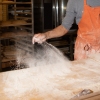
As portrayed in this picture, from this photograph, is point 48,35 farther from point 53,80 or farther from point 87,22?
point 53,80

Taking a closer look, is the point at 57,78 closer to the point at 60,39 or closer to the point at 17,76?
the point at 17,76

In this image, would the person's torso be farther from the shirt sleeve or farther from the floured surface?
the floured surface

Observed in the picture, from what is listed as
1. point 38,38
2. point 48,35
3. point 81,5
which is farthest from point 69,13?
point 38,38

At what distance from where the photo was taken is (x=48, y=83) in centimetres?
133

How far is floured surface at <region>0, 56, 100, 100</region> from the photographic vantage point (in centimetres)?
114

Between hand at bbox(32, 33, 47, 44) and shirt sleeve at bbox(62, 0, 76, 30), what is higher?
shirt sleeve at bbox(62, 0, 76, 30)

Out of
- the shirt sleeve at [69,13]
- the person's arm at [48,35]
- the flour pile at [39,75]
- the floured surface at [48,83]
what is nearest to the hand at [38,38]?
the person's arm at [48,35]

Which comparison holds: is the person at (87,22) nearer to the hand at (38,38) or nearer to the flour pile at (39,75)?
the hand at (38,38)

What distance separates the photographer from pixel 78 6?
2.12 metres

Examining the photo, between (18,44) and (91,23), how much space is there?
261cm

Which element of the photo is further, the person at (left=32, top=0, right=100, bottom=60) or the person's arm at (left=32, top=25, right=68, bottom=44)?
the person at (left=32, top=0, right=100, bottom=60)

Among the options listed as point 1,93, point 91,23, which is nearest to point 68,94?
point 1,93

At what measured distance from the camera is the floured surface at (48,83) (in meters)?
1.14

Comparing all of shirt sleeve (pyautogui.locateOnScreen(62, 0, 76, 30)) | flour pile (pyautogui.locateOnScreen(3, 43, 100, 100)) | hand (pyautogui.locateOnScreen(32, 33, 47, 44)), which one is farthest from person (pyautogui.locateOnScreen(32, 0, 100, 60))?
flour pile (pyautogui.locateOnScreen(3, 43, 100, 100))
